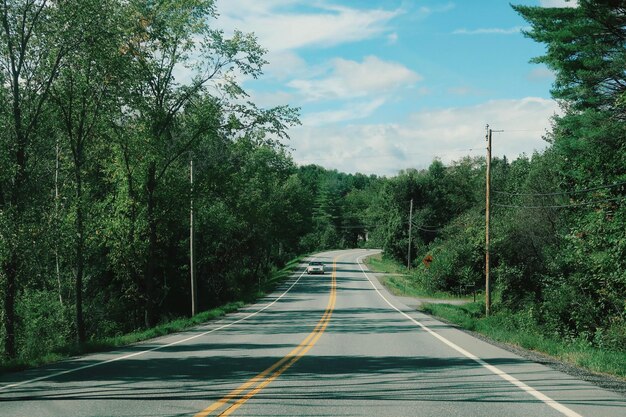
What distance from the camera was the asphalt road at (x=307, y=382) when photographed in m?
7.26

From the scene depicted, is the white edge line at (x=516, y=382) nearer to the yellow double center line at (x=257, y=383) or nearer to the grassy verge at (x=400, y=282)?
the yellow double center line at (x=257, y=383)

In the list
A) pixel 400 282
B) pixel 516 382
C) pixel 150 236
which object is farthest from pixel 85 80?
pixel 400 282

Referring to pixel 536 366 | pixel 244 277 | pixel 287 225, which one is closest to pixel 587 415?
pixel 536 366

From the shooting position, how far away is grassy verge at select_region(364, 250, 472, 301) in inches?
1892

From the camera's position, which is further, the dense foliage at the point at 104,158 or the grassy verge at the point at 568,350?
the dense foliage at the point at 104,158

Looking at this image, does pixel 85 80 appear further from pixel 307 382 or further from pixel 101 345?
pixel 307 382

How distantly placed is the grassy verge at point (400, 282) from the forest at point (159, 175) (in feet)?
12.4

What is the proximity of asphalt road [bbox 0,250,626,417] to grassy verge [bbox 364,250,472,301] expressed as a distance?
1172 inches

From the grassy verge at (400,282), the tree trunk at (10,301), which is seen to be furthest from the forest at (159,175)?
the grassy verge at (400,282)

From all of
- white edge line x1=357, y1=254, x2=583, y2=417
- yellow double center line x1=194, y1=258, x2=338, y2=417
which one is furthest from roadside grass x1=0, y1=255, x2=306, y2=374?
white edge line x1=357, y1=254, x2=583, y2=417

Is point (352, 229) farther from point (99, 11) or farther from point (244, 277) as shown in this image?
point (99, 11)

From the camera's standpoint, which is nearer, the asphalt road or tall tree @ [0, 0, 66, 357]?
the asphalt road

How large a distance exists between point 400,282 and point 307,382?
164 feet

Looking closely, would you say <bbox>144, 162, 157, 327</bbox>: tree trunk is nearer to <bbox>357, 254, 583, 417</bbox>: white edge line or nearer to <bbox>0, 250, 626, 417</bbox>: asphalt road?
<bbox>0, 250, 626, 417</bbox>: asphalt road
